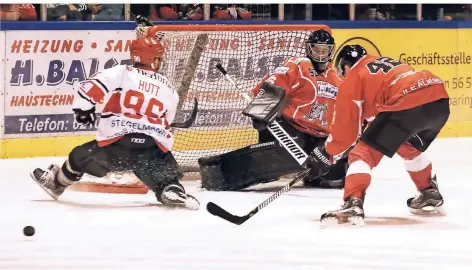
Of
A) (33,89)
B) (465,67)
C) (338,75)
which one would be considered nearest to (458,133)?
(465,67)

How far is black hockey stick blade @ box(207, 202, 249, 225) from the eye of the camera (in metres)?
5.10

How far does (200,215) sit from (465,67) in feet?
14.1

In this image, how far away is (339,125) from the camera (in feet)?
16.4

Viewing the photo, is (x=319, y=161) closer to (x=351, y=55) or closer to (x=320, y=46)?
(x=351, y=55)

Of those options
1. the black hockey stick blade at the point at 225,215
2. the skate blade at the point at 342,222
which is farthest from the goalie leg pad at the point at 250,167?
the skate blade at the point at 342,222

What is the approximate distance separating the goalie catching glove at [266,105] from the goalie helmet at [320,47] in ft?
0.86

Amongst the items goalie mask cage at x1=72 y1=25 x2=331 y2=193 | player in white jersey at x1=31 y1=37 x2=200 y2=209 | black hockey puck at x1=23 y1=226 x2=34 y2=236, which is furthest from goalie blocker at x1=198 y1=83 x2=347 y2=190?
black hockey puck at x1=23 y1=226 x2=34 y2=236

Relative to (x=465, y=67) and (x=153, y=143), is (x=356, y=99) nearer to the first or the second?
(x=153, y=143)

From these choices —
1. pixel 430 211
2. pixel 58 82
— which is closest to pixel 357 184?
pixel 430 211

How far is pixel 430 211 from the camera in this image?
551cm

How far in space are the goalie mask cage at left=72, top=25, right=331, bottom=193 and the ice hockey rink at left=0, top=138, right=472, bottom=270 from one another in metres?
0.73

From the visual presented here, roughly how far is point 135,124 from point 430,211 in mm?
1479

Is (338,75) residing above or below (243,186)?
above

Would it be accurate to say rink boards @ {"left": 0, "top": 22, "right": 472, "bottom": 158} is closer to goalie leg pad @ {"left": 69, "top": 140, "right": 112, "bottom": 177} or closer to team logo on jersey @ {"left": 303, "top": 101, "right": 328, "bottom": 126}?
team logo on jersey @ {"left": 303, "top": 101, "right": 328, "bottom": 126}
